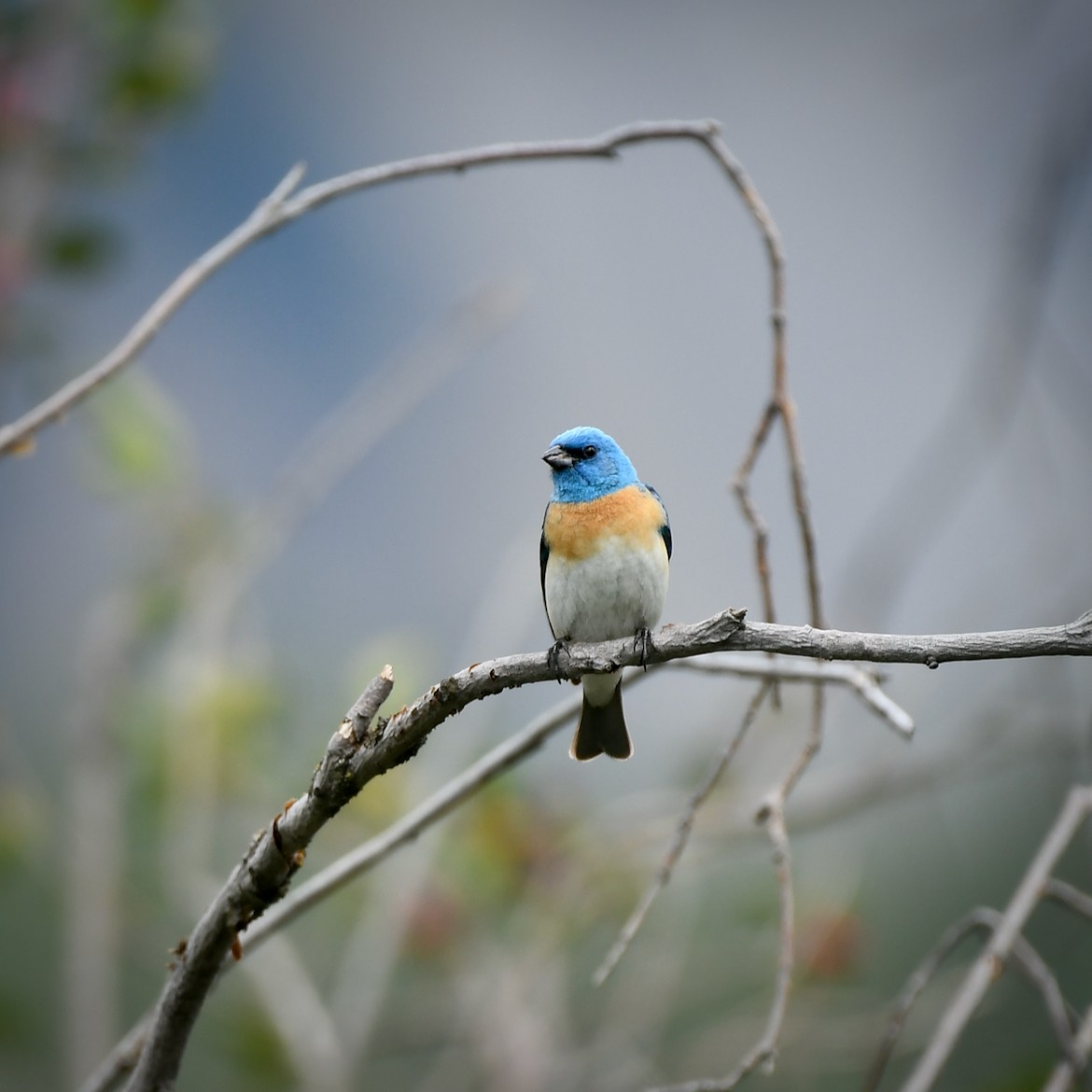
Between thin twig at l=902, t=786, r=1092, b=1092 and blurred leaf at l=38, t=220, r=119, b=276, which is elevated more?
A: blurred leaf at l=38, t=220, r=119, b=276

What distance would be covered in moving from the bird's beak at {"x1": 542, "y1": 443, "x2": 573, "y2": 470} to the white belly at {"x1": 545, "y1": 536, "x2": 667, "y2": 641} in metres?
0.23

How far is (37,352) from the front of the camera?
3.12 m

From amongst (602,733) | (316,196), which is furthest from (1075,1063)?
(316,196)

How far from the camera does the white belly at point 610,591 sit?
2271mm

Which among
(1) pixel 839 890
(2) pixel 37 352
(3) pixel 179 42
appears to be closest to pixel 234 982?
(1) pixel 839 890

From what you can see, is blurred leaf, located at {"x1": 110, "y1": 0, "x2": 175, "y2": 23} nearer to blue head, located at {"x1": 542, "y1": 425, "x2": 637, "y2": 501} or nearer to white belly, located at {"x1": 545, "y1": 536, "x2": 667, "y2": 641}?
blue head, located at {"x1": 542, "y1": 425, "x2": 637, "y2": 501}

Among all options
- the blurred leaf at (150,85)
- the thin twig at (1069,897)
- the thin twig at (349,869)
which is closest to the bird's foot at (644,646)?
the thin twig at (349,869)

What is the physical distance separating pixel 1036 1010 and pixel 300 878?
3.04m

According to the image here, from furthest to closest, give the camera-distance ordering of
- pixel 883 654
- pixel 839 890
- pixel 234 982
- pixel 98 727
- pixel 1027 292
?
pixel 234 982 < pixel 839 890 < pixel 98 727 < pixel 1027 292 < pixel 883 654

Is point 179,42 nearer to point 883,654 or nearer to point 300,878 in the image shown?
point 883,654

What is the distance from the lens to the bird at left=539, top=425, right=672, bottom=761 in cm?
228

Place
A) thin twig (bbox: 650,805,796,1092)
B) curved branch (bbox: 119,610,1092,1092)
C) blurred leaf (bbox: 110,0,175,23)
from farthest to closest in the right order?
1. blurred leaf (bbox: 110,0,175,23)
2. thin twig (bbox: 650,805,796,1092)
3. curved branch (bbox: 119,610,1092,1092)

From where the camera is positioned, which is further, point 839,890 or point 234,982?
point 234,982

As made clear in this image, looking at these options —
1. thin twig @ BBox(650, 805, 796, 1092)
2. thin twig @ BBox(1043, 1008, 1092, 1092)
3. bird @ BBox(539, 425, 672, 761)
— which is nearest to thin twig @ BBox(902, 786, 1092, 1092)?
thin twig @ BBox(1043, 1008, 1092, 1092)
